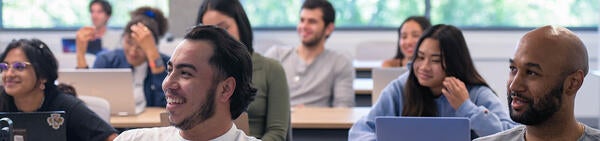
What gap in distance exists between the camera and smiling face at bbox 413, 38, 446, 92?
329cm

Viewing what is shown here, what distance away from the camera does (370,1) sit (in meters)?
7.86

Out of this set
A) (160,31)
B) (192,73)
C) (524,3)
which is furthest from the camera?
(524,3)

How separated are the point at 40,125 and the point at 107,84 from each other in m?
1.51

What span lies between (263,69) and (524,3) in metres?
4.76

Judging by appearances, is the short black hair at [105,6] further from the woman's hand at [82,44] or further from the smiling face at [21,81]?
the smiling face at [21,81]

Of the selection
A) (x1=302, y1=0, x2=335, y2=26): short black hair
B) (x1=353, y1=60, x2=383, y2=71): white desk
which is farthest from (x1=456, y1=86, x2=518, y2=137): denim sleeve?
(x1=353, y1=60, x2=383, y2=71): white desk

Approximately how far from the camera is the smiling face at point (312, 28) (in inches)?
197

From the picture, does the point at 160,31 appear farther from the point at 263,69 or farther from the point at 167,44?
the point at 263,69

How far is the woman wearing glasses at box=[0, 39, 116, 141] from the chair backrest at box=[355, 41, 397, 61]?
154 inches

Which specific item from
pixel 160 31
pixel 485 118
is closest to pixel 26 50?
pixel 485 118

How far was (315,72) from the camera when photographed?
16.1ft

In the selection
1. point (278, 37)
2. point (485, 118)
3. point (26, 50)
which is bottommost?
point (278, 37)

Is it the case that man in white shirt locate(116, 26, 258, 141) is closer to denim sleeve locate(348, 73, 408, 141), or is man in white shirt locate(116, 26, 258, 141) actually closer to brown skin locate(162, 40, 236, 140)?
brown skin locate(162, 40, 236, 140)

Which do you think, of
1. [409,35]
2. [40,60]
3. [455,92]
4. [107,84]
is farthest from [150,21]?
[455,92]
